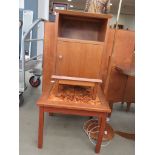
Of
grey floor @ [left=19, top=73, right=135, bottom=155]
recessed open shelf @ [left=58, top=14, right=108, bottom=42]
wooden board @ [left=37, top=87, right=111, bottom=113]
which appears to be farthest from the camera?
recessed open shelf @ [left=58, top=14, right=108, bottom=42]

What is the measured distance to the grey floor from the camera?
65.4 inches

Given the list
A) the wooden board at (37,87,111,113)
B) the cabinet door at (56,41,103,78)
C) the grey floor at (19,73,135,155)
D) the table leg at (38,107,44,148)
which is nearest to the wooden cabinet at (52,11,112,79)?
the cabinet door at (56,41,103,78)

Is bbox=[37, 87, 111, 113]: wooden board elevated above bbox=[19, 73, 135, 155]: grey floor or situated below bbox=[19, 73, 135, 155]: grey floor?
above

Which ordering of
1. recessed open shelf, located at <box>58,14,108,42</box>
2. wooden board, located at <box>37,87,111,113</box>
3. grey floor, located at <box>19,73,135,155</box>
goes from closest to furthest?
wooden board, located at <box>37,87,111,113</box>
grey floor, located at <box>19,73,135,155</box>
recessed open shelf, located at <box>58,14,108,42</box>

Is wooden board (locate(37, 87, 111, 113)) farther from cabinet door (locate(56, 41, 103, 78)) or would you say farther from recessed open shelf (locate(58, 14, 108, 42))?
recessed open shelf (locate(58, 14, 108, 42))

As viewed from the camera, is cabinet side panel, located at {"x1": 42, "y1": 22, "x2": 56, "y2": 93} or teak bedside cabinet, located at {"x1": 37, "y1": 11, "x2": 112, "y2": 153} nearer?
teak bedside cabinet, located at {"x1": 37, "y1": 11, "x2": 112, "y2": 153}

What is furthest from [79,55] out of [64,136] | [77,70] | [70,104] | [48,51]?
[64,136]

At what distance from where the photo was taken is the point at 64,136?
1.88 m

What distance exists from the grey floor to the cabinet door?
0.68 m

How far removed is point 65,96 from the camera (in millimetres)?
1663
